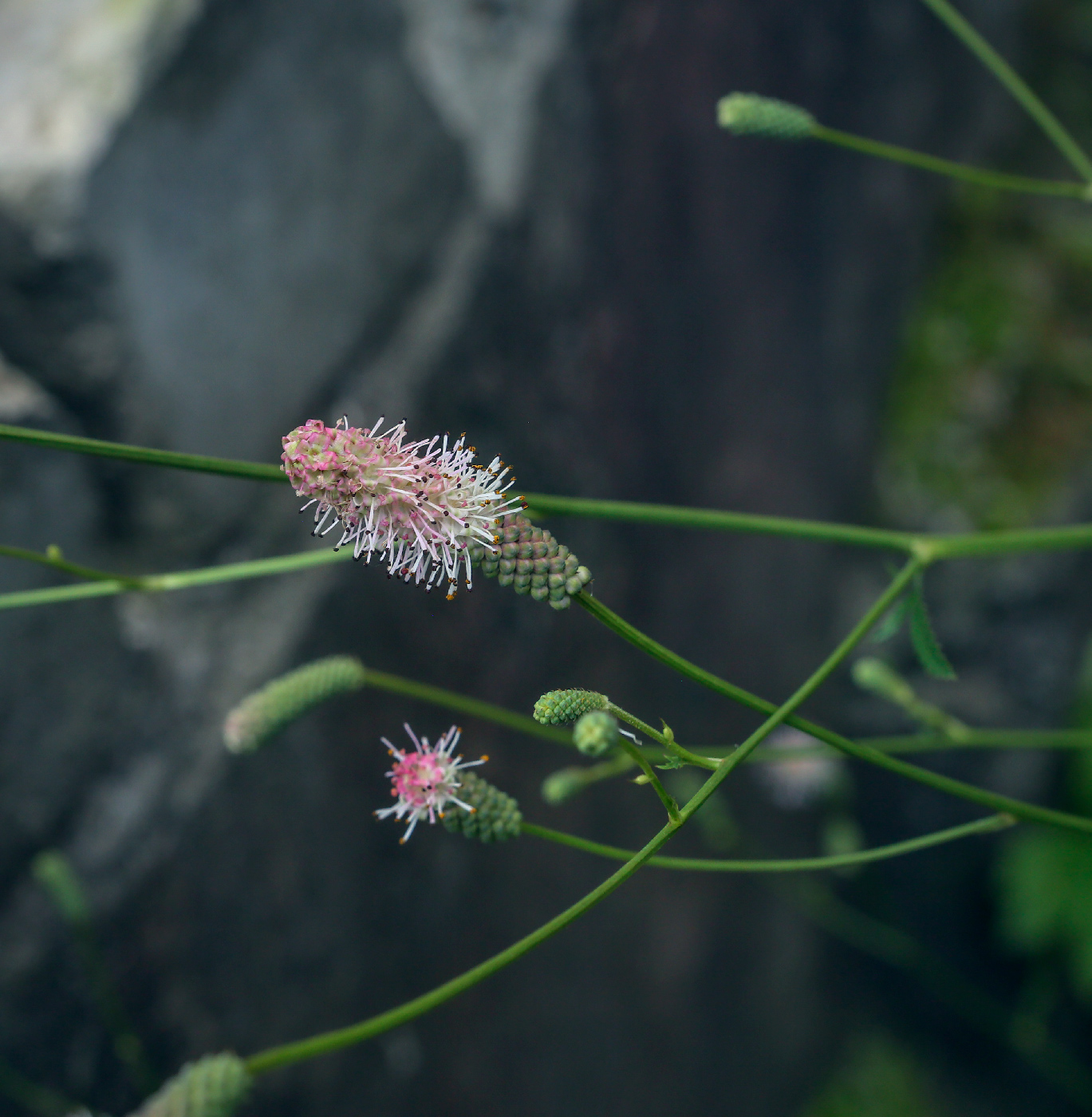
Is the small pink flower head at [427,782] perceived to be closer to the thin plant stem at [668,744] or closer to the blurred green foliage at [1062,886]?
the thin plant stem at [668,744]

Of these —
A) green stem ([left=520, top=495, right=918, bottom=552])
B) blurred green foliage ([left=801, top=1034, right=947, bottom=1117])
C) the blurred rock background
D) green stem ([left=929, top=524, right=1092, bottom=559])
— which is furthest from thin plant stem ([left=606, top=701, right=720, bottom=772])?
blurred green foliage ([left=801, top=1034, right=947, bottom=1117])

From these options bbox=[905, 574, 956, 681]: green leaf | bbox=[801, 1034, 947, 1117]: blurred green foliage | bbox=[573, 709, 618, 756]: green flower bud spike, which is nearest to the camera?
bbox=[573, 709, 618, 756]: green flower bud spike

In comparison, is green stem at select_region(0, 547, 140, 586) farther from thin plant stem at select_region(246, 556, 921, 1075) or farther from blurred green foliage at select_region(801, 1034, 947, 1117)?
blurred green foliage at select_region(801, 1034, 947, 1117)

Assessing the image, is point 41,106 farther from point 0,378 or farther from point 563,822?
point 563,822

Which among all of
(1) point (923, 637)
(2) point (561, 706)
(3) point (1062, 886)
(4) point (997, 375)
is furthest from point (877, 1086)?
(2) point (561, 706)

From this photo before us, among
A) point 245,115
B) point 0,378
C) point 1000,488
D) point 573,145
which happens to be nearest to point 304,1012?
point 0,378
